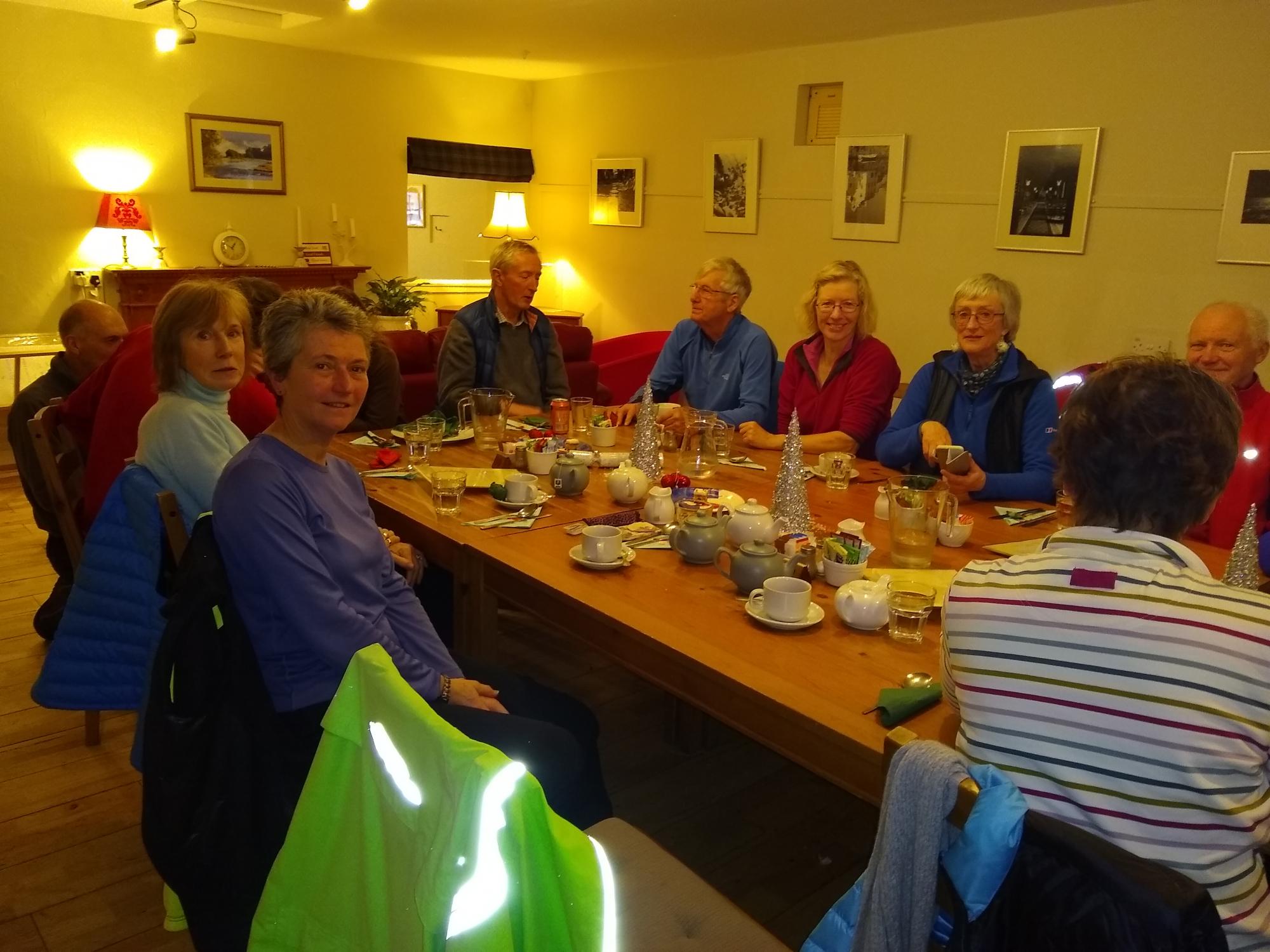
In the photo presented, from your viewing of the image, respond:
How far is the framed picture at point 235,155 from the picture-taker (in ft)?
20.7

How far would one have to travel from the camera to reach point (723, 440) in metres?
2.82

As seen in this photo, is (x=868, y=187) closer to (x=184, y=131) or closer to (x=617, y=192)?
(x=617, y=192)

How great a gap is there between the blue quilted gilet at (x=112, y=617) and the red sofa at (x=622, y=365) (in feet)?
12.5

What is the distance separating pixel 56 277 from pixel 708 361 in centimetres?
456

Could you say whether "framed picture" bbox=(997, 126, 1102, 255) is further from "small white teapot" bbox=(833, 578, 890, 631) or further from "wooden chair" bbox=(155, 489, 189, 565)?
"wooden chair" bbox=(155, 489, 189, 565)

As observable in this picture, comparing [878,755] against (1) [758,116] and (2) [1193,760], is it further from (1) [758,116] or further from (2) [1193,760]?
(1) [758,116]

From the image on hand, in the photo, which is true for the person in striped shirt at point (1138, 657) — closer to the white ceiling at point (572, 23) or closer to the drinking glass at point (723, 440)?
the drinking glass at point (723, 440)

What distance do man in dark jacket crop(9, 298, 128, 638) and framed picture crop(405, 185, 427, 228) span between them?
5.84m

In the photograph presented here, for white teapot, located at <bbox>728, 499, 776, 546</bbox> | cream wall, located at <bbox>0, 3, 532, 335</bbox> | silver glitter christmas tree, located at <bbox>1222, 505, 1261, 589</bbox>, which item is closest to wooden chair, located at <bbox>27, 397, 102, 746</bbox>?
white teapot, located at <bbox>728, 499, 776, 546</bbox>

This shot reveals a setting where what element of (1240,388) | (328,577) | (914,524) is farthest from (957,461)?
(328,577)

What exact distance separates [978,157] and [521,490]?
12.9 feet

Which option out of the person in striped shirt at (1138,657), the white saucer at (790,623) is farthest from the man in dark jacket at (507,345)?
the person in striped shirt at (1138,657)

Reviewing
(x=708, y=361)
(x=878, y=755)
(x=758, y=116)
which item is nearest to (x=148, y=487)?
(x=878, y=755)

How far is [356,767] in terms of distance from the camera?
3.43 feet
